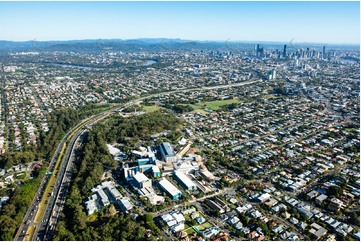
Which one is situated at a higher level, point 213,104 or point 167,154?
point 167,154

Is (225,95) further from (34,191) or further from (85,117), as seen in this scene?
(34,191)

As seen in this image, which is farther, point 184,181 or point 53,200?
point 184,181

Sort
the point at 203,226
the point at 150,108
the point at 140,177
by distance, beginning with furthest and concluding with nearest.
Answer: the point at 150,108, the point at 140,177, the point at 203,226

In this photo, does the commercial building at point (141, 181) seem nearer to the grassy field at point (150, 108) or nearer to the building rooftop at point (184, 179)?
the building rooftop at point (184, 179)

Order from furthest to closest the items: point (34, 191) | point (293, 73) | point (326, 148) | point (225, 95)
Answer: point (293, 73), point (225, 95), point (326, 148), point (34, 191)

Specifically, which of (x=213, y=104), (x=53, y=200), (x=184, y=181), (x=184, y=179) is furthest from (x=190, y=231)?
(x=213, y=104)

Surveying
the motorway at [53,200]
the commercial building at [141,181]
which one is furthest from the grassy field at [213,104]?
the commercial building at [141,181]

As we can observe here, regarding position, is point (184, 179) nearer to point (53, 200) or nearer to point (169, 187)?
point (169, 187)

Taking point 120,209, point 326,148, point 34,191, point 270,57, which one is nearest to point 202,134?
point 326,148

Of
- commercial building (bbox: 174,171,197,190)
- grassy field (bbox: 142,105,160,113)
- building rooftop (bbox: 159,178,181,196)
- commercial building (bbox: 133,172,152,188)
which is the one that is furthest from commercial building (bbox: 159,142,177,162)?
grassy field (bbox: 142,105,160,113)
